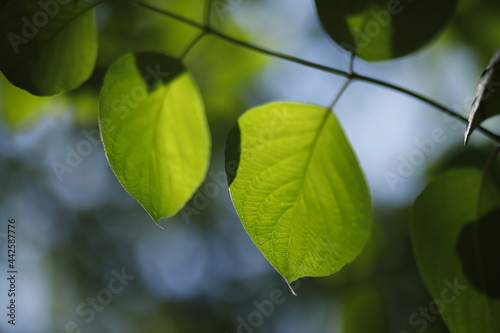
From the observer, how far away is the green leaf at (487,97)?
14.5 inches

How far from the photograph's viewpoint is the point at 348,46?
0.53 metres

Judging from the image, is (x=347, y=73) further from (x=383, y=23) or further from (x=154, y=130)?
(x=154, y=130)

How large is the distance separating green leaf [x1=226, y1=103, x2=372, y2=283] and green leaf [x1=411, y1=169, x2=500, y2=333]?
8 cm

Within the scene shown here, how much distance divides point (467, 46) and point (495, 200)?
951mm

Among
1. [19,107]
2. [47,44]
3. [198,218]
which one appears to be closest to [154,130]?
[47,44]

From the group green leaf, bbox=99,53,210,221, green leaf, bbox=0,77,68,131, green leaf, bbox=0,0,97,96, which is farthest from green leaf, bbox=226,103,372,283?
green leaf, bbox=0,77,68,131

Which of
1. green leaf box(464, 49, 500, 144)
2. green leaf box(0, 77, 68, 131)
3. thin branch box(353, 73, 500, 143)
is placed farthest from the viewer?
green leaf box(0, 77, 68, 131)

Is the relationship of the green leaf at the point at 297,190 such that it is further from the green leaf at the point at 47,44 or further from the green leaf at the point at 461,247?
the green leaf at the point at 47,44

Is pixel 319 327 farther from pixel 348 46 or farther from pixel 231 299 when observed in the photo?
pixel 348 46

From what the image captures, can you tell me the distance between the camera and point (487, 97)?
1.39 ft

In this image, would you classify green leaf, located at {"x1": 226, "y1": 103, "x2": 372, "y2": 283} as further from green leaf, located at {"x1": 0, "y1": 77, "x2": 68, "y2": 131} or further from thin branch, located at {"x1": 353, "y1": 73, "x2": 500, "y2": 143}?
green leaf, located at {"x1": 0, "y1": 77, "x2": 68, "y2": 131}

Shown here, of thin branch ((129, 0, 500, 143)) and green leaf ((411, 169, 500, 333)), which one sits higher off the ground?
thin branch ((129, 0, 500, 143))

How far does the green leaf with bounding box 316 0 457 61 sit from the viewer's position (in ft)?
1.53

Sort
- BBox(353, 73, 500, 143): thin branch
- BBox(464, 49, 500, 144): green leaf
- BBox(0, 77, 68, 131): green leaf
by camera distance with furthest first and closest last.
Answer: BBox(0, 77, 68, 131): green leaf → BBox(353, 73, 500, 143): thin branch → BBox(464, 49, 500, 144): green leaf
